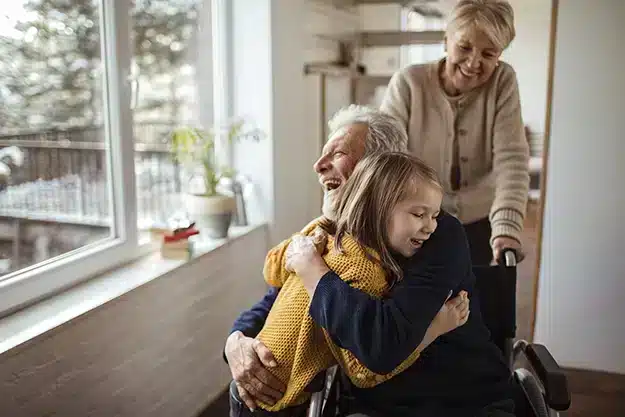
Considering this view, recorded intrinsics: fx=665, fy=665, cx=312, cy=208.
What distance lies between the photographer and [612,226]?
266cm

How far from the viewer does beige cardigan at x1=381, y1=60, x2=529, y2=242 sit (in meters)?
1.85

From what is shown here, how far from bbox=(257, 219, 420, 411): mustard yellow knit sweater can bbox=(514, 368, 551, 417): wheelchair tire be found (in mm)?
337

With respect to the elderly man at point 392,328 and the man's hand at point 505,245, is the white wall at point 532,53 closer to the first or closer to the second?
the man's hand at point 505,245

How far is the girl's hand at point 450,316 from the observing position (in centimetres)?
124

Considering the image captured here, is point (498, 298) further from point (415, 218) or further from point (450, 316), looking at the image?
point (415, 218)

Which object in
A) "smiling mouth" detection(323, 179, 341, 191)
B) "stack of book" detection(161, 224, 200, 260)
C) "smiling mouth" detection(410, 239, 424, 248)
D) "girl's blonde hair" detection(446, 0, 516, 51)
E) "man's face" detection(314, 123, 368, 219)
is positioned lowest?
"stack of book" detection(161, 224, 200, 260)

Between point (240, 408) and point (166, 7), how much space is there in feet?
5.07

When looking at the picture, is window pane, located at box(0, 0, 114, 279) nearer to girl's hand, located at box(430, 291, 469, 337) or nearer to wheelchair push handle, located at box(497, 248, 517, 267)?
girl's hand, located at box(430, 291, 469, 337)

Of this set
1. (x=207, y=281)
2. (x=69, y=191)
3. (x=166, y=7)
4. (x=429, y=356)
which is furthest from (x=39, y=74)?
(x=429, y=356)

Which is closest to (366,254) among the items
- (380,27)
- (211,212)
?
(211,212)

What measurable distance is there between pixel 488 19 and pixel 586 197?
4.15 feet

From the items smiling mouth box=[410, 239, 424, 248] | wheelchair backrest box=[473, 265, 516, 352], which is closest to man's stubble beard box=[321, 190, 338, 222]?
smiling mouth box=[410, 239, 424, 248]

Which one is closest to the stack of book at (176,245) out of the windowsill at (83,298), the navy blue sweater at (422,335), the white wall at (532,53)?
the windowsill at (83,298)

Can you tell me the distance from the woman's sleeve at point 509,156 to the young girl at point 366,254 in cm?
57
